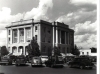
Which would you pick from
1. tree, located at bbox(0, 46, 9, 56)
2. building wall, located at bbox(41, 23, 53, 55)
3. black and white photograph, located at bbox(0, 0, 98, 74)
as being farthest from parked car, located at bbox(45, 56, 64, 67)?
tree, located at bbox(0, 46, 9, 56)

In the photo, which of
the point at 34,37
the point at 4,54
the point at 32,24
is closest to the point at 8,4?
the point at 32,24

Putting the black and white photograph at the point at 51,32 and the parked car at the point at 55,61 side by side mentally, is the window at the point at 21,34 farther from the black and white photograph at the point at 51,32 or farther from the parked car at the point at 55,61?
the parked car at the point at 55,61

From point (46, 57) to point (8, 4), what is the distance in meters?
2.15

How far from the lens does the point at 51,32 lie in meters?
5.23

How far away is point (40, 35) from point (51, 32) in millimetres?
354

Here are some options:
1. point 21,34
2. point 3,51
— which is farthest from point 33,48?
point 3,51

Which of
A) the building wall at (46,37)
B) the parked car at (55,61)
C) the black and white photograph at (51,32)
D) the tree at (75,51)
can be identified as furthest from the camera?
the parked car at (55,61)

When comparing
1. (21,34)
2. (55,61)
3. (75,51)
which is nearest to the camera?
(75,51)

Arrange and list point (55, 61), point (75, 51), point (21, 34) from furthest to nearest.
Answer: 1. point (55, 61)
2. point (21, 34)
3. point (75, 51)

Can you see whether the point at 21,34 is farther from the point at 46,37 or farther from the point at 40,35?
the point at 46,37

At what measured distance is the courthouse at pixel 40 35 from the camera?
5191 mm

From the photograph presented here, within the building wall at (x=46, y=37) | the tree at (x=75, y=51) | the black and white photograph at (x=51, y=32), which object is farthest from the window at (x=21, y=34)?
the tree at (x=75, y=51)

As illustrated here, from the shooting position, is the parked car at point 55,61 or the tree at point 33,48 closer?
the tree at point 33,48

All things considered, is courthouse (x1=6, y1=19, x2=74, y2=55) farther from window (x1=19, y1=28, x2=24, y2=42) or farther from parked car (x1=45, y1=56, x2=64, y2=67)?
parked car (x1=45, y1=56, x2=64, y2=67)
